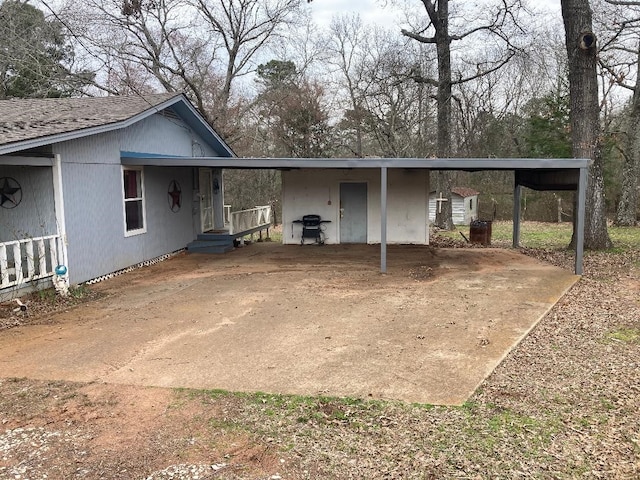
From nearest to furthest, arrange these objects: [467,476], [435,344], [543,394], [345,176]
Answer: [467,476], [543,394], [435,344], [345,176]

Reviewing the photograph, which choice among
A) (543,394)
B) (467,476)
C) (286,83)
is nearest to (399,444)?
(467,476)

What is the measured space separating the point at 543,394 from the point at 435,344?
1.46 meters

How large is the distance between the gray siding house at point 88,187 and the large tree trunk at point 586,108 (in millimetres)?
9509

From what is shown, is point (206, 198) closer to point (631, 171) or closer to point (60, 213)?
point (60, 213)

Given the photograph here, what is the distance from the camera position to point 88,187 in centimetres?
895

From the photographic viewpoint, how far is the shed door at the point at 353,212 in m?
14.3

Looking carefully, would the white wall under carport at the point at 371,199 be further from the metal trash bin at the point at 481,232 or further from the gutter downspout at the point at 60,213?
the gutter downspout at the point at 60,213

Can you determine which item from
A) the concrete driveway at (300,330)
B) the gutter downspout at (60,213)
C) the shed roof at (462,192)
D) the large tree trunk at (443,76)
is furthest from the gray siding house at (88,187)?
the shed roof at (462,192)

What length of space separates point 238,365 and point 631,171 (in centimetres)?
2137

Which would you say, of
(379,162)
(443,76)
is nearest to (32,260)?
(379,162)

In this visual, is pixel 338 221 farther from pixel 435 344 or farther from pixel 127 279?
pixel 435 344

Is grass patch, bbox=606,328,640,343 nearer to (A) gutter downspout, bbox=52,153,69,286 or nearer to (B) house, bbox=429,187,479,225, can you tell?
(A) gutter downspout, bbox=52,153,69,286

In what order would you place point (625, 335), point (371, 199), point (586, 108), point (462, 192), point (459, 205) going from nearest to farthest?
point (625, 335), point (586, 108), point (371, 199), point (462, 192), point (459, 205)

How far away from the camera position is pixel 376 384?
177 inches
